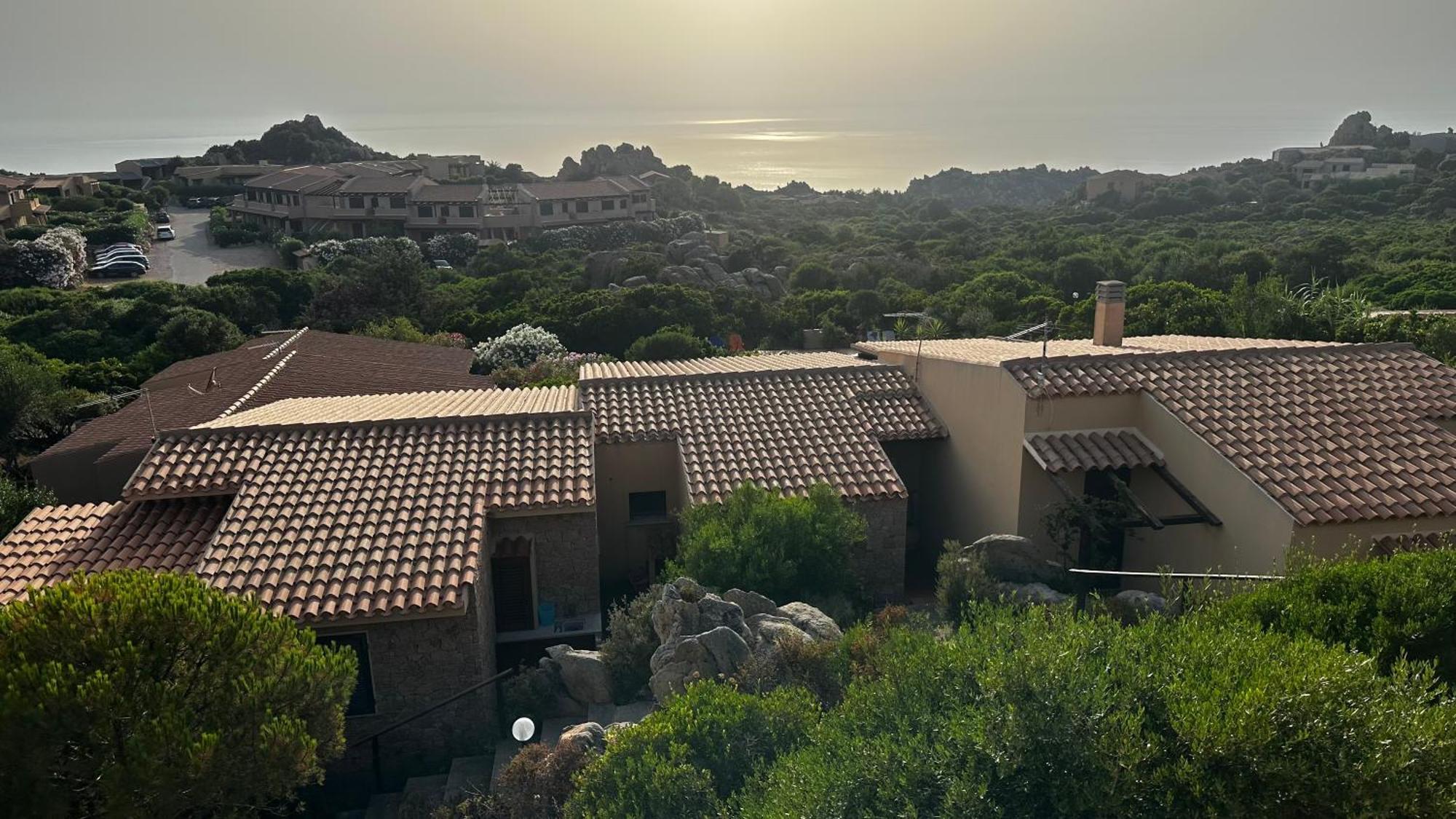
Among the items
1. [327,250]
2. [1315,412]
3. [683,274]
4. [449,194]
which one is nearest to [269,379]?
[1315,412]

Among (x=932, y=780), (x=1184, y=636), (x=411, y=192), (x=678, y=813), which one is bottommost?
(x=678, y=813)

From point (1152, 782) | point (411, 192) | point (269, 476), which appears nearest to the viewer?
point (1152, 782)

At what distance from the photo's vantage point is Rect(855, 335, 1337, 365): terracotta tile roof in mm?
17500

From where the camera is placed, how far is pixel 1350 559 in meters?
10.3

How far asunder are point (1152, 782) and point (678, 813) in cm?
371

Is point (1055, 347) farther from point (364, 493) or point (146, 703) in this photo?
point (146, 703)

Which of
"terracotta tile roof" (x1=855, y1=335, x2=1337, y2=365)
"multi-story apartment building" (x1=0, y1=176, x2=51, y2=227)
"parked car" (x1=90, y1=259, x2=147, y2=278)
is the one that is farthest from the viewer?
"multi-story apartment building" (x1=0, y1=176, x2=51, y2=227)

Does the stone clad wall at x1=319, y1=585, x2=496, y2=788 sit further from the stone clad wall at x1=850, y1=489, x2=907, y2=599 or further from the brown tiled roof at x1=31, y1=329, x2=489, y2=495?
the brown tiled roof at x1=31, y1=329, x2=489, y2=495

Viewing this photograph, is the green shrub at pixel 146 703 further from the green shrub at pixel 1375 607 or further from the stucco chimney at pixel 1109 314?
the stucco chimney at pixel 1109 314

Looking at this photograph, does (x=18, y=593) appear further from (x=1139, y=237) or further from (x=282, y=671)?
(x=1139, y=237)

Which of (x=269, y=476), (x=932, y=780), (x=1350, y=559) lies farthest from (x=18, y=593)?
A: (x=1350, y=559)

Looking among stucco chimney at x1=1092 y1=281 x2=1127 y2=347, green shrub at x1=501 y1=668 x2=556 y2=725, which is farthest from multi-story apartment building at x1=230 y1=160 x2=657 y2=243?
green shrub at x1=501 y1=668 x2=556 y2=725

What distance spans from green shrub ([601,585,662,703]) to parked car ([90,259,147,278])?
62.6 metres

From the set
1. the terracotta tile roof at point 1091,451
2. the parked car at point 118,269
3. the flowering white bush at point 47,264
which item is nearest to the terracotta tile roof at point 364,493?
the terracotta tile roof at point 1091,451
